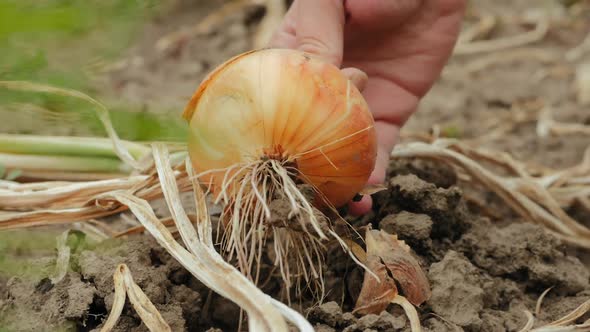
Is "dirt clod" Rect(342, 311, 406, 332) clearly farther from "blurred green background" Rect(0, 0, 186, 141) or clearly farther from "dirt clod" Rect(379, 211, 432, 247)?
"blurred green background" Rect(0, 0, 186, 141)

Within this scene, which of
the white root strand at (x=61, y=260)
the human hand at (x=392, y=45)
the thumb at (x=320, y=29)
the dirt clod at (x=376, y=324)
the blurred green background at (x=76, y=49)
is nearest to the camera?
the blurred green background at (x=76, y=49)

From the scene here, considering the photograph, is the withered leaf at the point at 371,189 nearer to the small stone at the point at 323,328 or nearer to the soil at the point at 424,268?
the soil at the point at 424,268

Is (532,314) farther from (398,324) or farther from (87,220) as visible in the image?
(87,220)

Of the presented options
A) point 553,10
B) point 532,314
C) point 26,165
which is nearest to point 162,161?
point 26,165

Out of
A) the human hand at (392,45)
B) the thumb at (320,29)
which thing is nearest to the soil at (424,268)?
the human hand at (392,45)

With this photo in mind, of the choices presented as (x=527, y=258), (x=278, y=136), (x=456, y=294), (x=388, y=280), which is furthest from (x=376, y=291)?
(x=527, y=258)

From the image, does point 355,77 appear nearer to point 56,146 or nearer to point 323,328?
point 323,328

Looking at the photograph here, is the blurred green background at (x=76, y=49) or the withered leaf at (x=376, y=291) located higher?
the blurred green background at (x=76, y=49)
